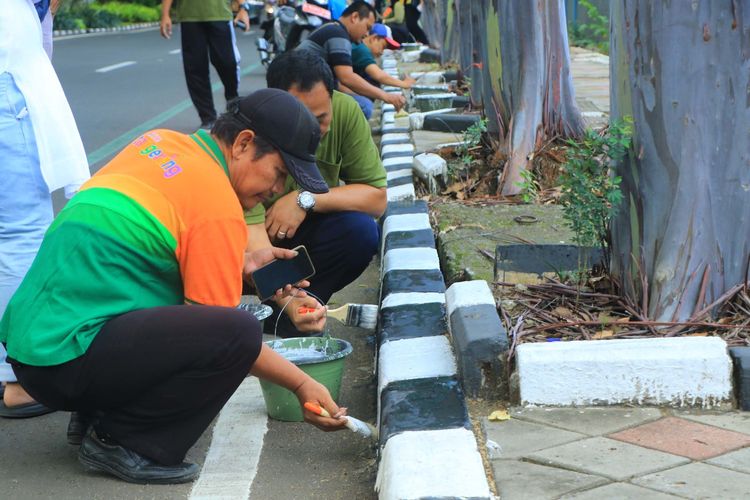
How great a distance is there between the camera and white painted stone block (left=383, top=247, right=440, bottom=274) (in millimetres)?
4855

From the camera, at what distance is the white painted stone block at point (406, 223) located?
18.3 feet

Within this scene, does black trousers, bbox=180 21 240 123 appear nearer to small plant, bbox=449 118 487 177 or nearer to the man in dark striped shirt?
the man in dark striped shirt

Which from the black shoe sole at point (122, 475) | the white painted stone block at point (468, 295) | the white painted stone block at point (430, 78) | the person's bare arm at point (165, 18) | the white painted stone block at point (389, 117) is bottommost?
the white painted stone block at point (430, 78)

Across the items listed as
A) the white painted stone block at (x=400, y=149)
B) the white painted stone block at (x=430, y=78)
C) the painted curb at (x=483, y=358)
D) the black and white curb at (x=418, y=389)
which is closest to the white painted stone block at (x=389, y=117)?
the white painted stone block at (x=400, y=149)

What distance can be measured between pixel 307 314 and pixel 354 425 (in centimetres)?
53

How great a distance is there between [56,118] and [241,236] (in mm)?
1300

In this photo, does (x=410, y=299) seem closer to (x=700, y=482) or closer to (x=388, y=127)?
(x=700, y=482)

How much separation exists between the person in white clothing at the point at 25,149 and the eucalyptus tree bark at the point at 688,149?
198 cm

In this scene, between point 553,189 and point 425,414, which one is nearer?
point 425,414

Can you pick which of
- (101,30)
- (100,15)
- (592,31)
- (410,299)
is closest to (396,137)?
(410,299)

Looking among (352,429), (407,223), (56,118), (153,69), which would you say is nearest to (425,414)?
(352,429)

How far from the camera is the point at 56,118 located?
405 cm

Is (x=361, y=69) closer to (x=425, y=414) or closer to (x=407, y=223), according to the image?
(x=407, y=223)

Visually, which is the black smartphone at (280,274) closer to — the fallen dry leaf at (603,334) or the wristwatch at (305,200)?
the wristwatch at (305,200)
